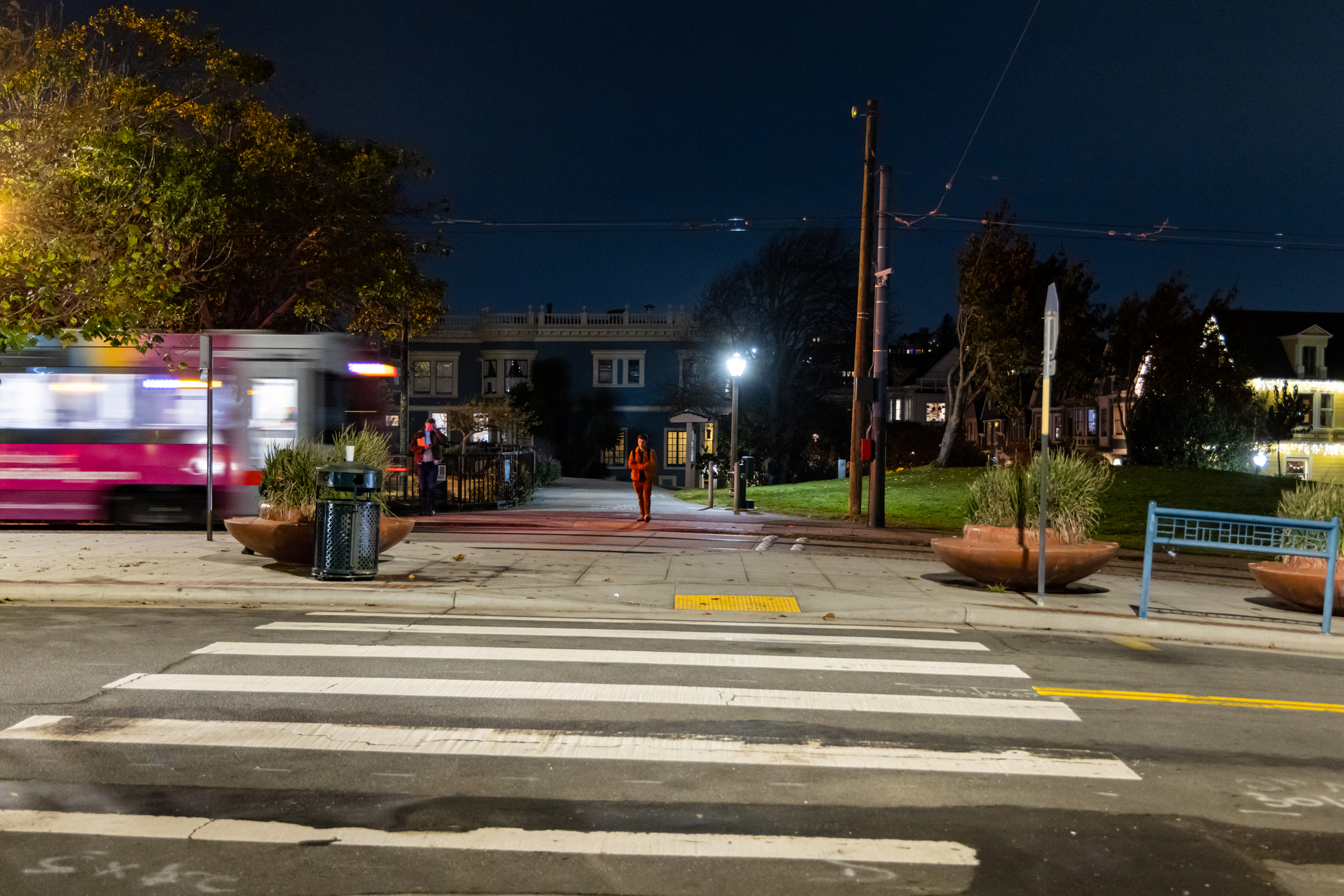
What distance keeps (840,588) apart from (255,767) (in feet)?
23.9

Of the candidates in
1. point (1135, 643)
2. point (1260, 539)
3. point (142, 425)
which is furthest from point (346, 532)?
point (142, 425)

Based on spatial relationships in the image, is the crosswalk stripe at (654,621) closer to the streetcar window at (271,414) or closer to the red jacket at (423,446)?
the streetcar window at (271,414)

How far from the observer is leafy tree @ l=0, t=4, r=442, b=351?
13828 mm

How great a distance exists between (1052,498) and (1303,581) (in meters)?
2.60

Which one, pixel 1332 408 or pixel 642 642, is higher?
pixel 1332 408

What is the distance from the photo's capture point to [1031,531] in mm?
11523

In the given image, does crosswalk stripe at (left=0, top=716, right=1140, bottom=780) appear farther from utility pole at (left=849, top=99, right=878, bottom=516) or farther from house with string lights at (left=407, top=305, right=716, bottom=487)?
house with string lights at (left=407, top=305, right=716, bottom=487)

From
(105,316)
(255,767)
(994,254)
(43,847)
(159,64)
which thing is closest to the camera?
(43,847)

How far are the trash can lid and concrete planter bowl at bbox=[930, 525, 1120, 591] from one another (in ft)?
19.9

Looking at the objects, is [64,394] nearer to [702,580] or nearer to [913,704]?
[702,580]

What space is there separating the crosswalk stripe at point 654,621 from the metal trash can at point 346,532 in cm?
85

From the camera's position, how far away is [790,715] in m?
6.59

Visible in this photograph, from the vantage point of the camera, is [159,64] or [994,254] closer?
[159,64]

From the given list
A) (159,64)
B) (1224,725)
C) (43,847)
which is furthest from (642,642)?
(159,64)
